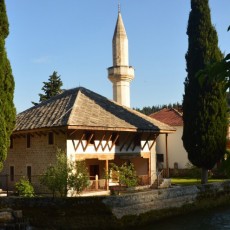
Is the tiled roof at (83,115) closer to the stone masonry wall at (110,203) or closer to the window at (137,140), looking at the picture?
the window at (137,140)

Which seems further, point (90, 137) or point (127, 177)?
point (90, 137)

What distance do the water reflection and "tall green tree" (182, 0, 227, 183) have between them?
5.10 m

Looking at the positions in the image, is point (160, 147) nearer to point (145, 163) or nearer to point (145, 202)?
point (145, 163)

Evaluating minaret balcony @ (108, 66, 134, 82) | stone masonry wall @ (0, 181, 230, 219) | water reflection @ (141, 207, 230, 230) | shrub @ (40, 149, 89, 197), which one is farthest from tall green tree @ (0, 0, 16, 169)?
minaret balcony @ (108, 66, 134, 82)

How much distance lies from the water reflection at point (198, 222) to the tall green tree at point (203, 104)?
5.10m

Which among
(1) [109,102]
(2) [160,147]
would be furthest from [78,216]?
(2) [160,147]

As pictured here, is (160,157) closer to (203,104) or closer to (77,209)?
(203,104)

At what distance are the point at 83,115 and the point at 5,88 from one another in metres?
5.09

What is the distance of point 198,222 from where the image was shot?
1681cm

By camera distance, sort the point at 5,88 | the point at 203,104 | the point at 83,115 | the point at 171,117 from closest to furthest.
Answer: the point at 5,88, the point at 83,115, the point at 203,104, the point at 171,117

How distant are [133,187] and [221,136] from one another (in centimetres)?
652

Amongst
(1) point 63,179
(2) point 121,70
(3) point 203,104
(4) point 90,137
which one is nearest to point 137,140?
(4) point 90,137

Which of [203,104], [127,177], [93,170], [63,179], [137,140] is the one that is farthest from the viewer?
[137,140]

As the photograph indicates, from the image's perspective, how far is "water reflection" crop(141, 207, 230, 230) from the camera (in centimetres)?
1588
